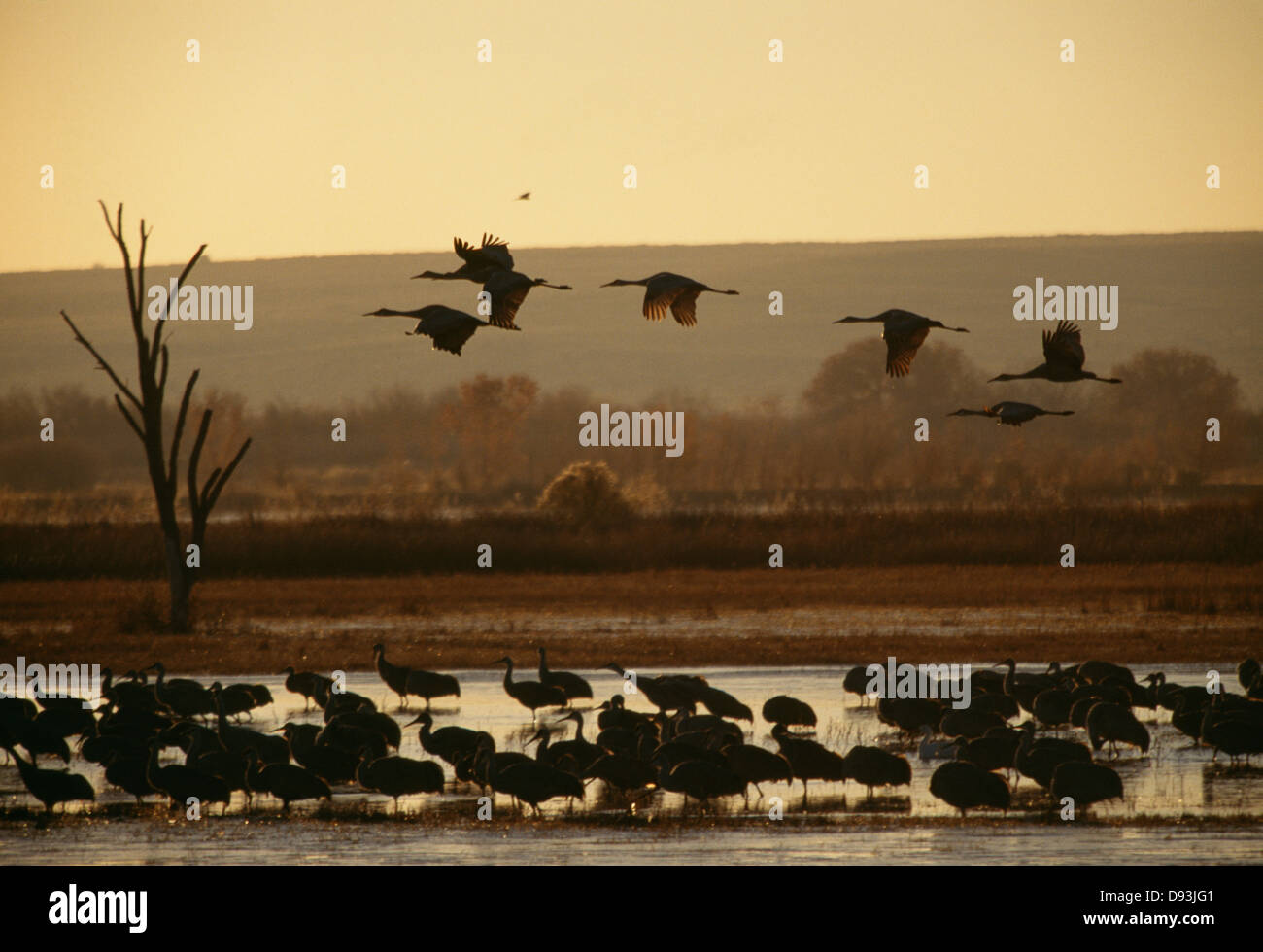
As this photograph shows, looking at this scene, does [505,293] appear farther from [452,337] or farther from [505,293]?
[452,337]

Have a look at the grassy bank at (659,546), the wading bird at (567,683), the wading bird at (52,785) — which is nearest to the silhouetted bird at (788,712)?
the wading bird at (567,683)

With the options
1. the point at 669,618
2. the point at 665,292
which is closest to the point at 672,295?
the point at 665,292

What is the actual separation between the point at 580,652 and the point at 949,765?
10.8 meters

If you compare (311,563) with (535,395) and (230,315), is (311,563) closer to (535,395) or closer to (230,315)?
(535,395)

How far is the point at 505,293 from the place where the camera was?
11422 mm

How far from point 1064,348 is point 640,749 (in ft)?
14.3

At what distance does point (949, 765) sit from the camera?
1241 centimetres

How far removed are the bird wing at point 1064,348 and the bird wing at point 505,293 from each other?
3.57 meters

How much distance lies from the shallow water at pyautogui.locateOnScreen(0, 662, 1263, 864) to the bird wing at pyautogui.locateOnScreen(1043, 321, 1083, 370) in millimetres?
3237

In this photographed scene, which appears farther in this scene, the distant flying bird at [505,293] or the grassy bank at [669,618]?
the grassy bank at [669,618]

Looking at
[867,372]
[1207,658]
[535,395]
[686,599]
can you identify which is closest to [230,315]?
[535,395]

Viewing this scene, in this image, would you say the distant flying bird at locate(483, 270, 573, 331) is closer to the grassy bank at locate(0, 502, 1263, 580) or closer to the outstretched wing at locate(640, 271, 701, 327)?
the outstretched wing at locate(640, 271, 701, 327)

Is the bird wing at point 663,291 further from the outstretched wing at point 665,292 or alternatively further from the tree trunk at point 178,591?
the tree trunk at point 178,591

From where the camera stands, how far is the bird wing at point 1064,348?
11852 mm
